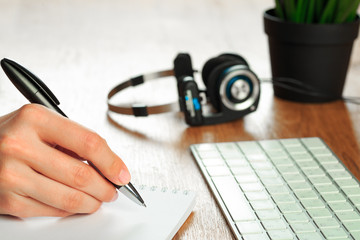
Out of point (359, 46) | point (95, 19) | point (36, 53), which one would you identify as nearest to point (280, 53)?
point (359, 46)

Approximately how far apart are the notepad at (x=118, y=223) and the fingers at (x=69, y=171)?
0.03 m

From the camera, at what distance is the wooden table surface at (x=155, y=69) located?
2.57 feet

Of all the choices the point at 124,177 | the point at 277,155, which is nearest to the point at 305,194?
the point at 277,155

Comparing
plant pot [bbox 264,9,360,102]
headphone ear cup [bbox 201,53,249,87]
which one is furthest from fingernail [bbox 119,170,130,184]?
plant pot [bbox 264,9,360,102]

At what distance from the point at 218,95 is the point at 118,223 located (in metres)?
0.36

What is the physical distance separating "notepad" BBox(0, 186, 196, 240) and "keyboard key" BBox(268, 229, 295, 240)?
0.10 metres

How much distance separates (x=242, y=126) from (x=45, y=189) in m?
0.41

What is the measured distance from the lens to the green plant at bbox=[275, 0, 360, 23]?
92cm

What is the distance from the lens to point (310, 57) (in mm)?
962

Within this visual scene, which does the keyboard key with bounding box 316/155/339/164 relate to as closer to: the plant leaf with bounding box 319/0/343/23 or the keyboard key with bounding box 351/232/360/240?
the keyboard key with bounding box 351/232/360/240

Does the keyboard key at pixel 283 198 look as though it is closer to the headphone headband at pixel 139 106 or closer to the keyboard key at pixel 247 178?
the keyboard key at pixel 247 178

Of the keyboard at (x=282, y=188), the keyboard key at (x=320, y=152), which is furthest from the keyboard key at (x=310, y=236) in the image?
the keyboard key at (x=320, y=152)

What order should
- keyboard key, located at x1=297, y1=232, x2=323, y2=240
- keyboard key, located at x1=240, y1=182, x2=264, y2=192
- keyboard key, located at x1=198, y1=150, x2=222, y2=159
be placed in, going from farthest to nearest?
1. keyboard key, located at x1=198, y1=150, x2=222, y2=159
2. keyboard key, located at x1=240, y1=182, x2=264, y2=192
3. keyboard key, located at x1=297, y1=232, x2=323, y2=240

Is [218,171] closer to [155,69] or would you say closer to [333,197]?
[333,197]
